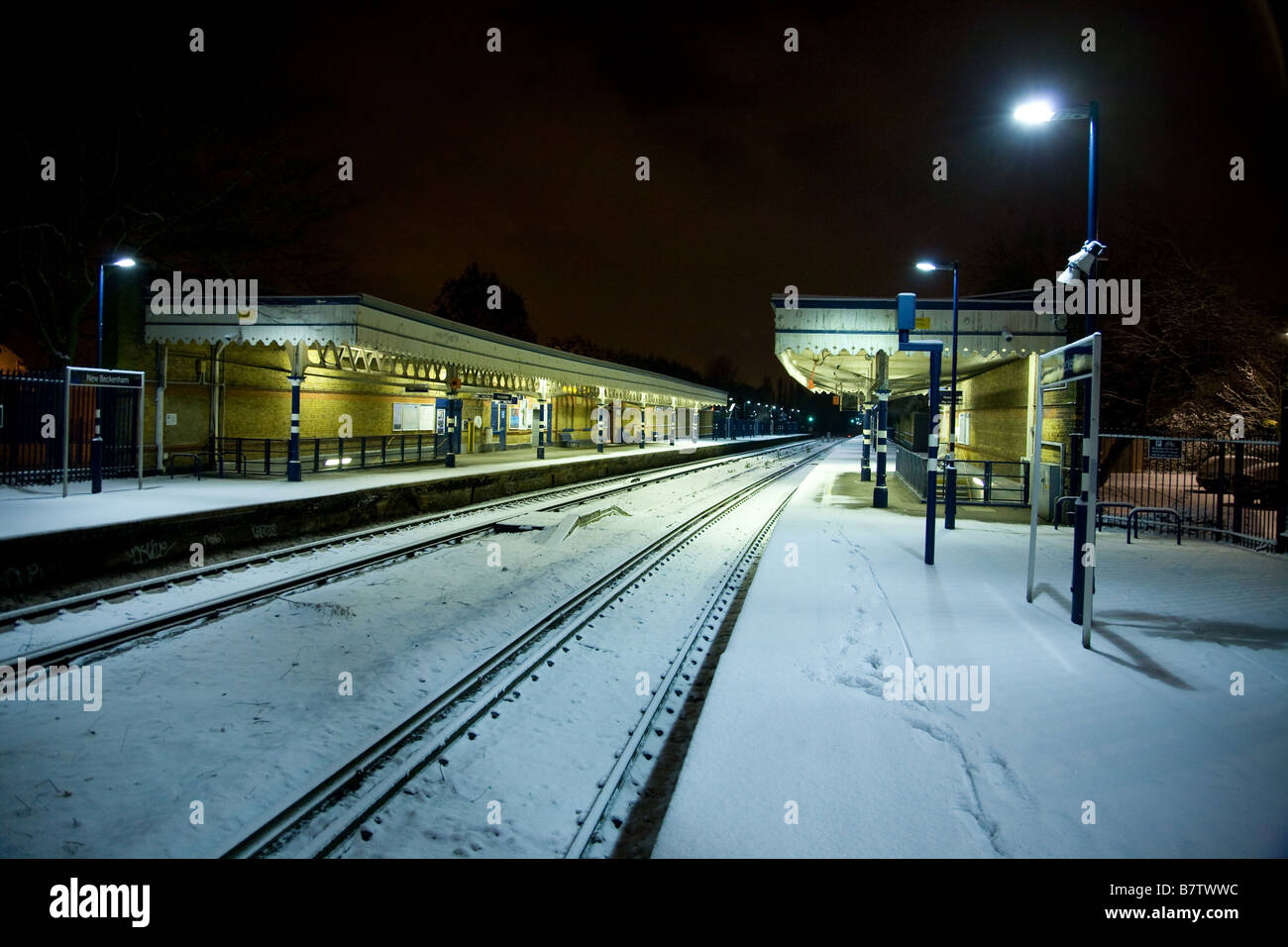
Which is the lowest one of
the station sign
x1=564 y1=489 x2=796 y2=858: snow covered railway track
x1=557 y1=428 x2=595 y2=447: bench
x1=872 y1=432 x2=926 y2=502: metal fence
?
x1=564 y1=489 x2=796 y2=858: snow covered railway track

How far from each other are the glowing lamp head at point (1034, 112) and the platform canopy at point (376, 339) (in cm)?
1549

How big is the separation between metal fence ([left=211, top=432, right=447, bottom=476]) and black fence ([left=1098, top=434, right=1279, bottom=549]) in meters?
19.9

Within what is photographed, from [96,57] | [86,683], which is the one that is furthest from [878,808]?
[96,57]

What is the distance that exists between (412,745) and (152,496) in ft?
41.1

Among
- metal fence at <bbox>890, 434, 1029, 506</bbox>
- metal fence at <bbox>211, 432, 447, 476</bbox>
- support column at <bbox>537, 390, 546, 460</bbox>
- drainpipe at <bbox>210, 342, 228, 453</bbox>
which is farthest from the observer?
support column at <bbox>537, 390, 546, 460</bbox>

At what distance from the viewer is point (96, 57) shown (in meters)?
20.5

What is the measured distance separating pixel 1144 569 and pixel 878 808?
8.88 m

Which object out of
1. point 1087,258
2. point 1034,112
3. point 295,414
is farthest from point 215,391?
point 1087,258

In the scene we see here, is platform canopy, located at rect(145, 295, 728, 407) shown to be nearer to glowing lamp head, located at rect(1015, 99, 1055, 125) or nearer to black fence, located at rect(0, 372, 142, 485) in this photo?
black fence, located at rect(0, 372, 142, 485)

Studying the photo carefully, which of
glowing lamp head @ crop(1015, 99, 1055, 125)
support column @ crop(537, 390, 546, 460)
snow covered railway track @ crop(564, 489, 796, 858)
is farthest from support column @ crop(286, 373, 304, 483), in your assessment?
Result: glowing lamp head @ crop(1015, 99, 1055, 125)

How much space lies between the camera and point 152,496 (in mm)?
14227

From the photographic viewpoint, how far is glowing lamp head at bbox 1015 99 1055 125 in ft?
23.2

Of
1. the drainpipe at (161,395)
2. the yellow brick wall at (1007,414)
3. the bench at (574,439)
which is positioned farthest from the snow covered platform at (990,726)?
the bench at (574,439)
